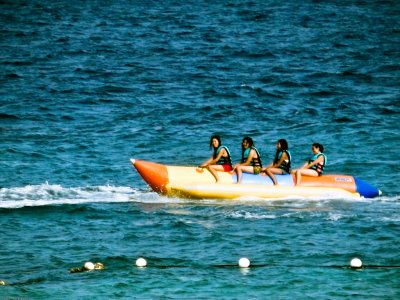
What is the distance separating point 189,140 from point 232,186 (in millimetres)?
5675

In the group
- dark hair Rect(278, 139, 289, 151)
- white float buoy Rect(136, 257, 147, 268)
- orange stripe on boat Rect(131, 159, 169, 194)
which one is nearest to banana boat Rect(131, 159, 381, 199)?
orange stripe on boat Rect(131, 159, 169, 194)

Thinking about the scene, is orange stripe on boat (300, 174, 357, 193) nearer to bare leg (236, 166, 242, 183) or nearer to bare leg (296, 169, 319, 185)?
bare leg (296, 169, 319, 185)

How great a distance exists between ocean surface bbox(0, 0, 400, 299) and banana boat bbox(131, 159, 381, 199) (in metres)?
0.21

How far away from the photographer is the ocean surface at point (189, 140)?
47.9ft

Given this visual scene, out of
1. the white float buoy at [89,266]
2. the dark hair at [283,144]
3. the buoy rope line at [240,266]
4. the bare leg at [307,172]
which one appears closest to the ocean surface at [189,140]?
the buoy rope line at [240,266]

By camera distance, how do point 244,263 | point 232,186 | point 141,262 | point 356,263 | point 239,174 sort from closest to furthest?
1. point 356,263
2. point 244,263
3. point 141,262
4. point 232,186
5. point 239,174

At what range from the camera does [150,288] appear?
13836 millimetres

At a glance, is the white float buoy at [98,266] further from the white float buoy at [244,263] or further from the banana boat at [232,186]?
the banana boat at [232,186]

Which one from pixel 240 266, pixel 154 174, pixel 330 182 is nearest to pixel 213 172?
pixel 154 174

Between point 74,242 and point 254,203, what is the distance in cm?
401

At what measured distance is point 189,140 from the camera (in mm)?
24250

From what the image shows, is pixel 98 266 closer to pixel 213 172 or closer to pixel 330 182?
pixel 213 172

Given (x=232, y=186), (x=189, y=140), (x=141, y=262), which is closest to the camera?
(x=141, y=262)

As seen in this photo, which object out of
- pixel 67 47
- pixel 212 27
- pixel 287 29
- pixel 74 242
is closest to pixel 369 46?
pixel 287 29
